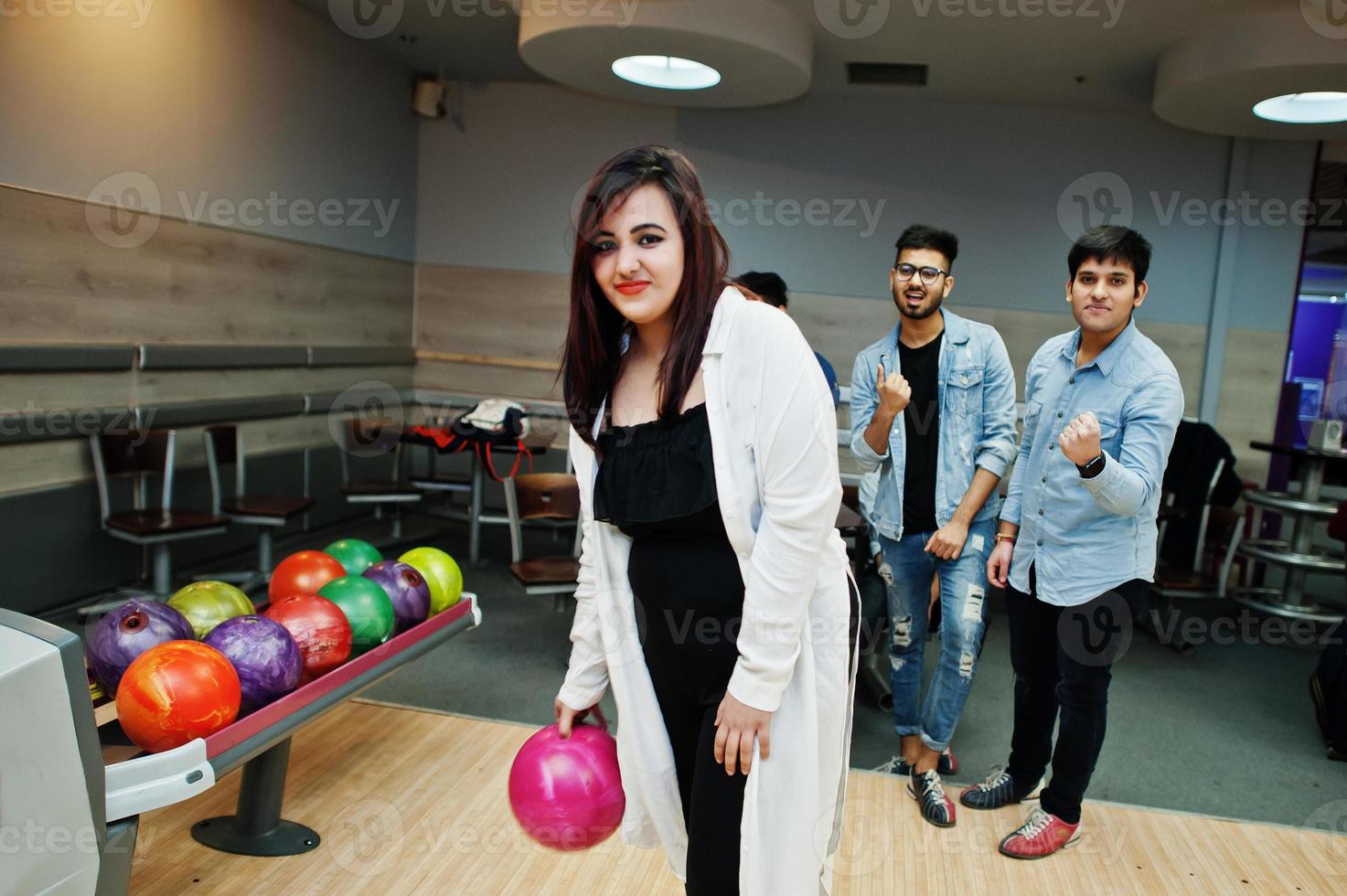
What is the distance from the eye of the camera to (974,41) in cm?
499

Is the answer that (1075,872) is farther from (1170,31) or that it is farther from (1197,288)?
(1197,288)

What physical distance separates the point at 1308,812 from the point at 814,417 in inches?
107

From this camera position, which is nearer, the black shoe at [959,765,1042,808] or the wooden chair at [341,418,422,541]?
the black shoe at [959,765,1042,808]

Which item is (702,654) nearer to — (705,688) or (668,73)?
(705,688)

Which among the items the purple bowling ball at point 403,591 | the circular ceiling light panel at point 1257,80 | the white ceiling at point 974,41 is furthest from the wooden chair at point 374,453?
the circular ceiling light panel at point 1257,80

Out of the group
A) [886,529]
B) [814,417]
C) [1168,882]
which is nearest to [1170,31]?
[886,529]

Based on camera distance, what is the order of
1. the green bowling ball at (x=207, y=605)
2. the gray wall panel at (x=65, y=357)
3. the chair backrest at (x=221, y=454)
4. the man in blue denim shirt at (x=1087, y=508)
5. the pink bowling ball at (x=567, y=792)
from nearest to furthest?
the pink bowling ball at (x=567, y=792) → the man in blue denim shirt at (x=1087, y=508) → the green bowling ball at (x=207, y=605) → the gray wall panel at (x=65, y=357) → the chair backrest at (x=221, y=454)

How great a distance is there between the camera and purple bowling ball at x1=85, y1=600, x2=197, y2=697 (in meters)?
2.02

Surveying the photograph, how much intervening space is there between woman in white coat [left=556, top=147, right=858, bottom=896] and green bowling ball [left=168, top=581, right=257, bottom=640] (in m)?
1.29

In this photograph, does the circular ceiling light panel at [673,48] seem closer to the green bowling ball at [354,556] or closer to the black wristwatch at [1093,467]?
the green bowling ball at [354,556]

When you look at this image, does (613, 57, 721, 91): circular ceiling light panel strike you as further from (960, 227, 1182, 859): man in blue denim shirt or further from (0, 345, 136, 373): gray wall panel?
(960, 227, 1182, 859): man in blue denim shirt

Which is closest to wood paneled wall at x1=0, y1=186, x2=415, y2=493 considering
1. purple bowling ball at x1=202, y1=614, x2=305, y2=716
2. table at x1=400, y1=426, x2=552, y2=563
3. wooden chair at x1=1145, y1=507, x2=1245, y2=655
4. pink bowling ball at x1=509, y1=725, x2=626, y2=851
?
table at x1=400, y1=426, x2=552, y2=563

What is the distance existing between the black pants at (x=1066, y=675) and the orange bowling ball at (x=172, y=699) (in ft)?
6.42

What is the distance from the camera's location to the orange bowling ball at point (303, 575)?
8.73 ft
